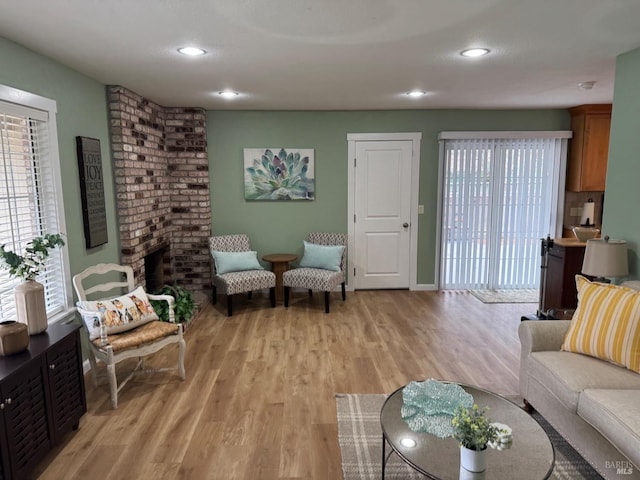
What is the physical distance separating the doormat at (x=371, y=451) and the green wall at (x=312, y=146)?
2985 millimetres

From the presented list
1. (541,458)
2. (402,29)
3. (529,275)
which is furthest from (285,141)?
(541,458)

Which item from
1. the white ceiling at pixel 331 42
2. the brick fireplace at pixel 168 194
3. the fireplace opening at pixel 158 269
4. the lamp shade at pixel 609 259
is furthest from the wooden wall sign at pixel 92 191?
the lamp shade at pixel 609 259

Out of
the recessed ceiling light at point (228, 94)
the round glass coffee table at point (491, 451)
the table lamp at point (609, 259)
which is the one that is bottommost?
the round glass coffee table at point (491, 451)

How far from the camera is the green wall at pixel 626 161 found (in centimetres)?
288

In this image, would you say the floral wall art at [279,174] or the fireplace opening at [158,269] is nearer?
the fireplace opening at [158,269]

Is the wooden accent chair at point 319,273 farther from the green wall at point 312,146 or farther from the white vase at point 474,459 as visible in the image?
the white vase at point 474,459

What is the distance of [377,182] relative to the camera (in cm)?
551

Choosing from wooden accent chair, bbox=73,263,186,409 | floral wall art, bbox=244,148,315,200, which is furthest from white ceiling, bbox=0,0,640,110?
wooden accent chair, bbox=73,263,186,409

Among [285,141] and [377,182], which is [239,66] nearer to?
[285,141]

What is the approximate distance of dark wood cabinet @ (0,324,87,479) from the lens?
6.46 ft

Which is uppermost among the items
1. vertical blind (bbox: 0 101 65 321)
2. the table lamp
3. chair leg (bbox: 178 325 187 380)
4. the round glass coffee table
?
vertical blind (bbox: 0 101 65 321)

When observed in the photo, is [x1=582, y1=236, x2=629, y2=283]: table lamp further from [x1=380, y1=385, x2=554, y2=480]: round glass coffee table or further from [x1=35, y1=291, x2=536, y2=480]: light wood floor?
[x1=380, y1=385, x2=554, y2=480]: round glass coffee table

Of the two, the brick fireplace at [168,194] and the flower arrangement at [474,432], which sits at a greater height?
the brick fireplace at [168,194]

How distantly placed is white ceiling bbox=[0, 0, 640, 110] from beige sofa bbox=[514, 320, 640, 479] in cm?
177
